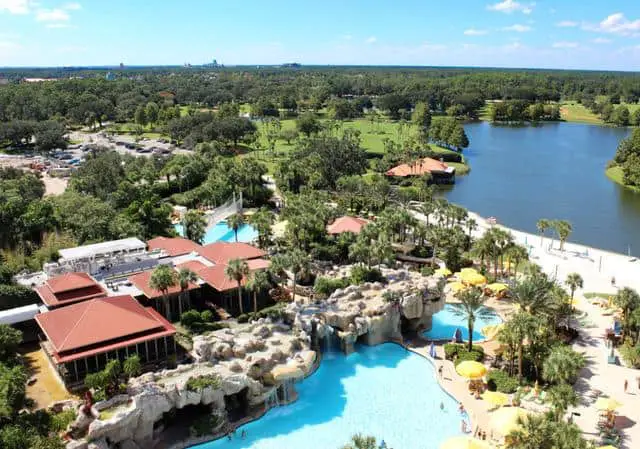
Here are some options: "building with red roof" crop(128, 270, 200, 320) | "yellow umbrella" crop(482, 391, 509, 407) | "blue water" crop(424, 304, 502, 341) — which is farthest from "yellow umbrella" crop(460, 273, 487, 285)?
"building with red roof" crop(128, 270, 200, 320)

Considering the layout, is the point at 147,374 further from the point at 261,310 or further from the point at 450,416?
the point at 450,416

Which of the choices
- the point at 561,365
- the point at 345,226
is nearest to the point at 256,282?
the point at 345,226

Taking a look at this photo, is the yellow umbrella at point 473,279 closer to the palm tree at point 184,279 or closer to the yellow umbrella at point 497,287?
the yellow umbrella at point 497,287

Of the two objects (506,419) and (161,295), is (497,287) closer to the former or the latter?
(506,419)

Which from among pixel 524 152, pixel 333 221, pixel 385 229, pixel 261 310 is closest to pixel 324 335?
pixel 261 310

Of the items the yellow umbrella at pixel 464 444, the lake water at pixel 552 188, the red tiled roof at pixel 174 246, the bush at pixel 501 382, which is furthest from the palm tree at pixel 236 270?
the lake water at pixel 552 188

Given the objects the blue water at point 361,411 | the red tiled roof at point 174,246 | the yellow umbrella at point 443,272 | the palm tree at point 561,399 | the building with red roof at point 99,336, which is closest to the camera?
the palm tree at point 561,399
